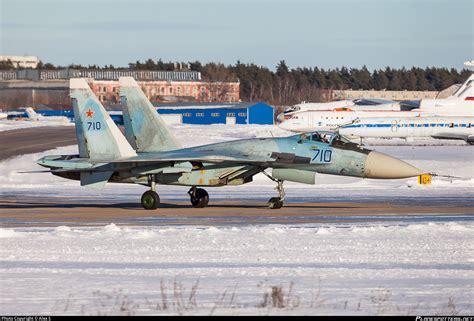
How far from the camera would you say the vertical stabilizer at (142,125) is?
25.1m

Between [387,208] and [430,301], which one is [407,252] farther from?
[387,208]

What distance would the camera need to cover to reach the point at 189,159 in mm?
23531

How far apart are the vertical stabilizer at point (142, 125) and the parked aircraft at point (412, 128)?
41.8 m

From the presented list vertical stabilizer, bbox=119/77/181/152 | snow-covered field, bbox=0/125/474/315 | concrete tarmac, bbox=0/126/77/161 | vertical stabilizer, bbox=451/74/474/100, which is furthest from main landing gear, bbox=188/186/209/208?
vertical stabilizer, bbox=451/74/474/100

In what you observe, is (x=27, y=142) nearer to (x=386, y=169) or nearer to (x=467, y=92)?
(x=467, y=92)

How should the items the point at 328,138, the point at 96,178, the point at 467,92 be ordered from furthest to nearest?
1. the point at 467,92
2. the point at 96,178
3. the point at 328,138

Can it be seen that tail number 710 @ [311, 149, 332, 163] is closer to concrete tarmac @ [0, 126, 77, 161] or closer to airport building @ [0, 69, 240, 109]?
concrete tarmac @ [0, 126, 77, 161]

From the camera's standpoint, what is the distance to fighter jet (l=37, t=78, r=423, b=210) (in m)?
23.4

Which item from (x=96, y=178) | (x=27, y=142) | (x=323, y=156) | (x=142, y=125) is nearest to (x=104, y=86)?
(x=27, y=142)

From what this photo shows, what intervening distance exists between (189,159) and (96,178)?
265 centimetres

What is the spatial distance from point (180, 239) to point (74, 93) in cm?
826

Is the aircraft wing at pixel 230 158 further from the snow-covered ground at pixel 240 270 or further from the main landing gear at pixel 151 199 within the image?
the snow-covered ground at pixel 240 270

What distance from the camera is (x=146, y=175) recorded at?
24.4 m

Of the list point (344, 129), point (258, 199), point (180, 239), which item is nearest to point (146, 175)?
point (258, 199)
